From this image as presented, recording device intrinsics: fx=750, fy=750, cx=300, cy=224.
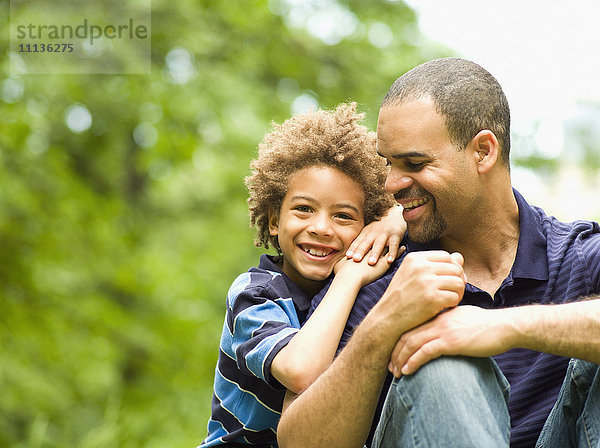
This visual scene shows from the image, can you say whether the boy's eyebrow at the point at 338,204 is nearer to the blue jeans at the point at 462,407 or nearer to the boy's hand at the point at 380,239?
the boy's hand at the point at 380,239

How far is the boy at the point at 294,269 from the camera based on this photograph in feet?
7.14

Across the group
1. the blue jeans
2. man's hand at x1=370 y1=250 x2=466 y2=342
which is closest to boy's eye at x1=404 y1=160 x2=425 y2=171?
man's hand at x1=370 y1=250 x2=466 y2=342

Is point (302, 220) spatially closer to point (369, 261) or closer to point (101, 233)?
point (369, 261)

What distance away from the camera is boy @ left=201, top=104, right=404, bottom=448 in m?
2.18

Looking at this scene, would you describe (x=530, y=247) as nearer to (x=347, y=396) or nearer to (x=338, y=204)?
(x=338, y=204)

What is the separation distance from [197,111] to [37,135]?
150cm

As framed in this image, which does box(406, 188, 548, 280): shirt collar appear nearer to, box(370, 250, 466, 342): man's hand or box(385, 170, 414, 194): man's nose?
box(385, 170, 414, 194): man's nose

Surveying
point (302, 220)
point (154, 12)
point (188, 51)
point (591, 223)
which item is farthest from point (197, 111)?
point (591, 223)

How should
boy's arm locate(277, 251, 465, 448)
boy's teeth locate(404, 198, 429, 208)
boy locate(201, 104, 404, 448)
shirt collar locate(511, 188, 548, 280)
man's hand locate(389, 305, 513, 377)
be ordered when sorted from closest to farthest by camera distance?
man's hand locate(389, 305, 513, 377), boy's arm locate(277, 251, 465, 448), boy locate(201, 104, 404, 448), shirt collar locate(511, 188, 548, 280), boy's teeth locate(404, 198, 429, 208)

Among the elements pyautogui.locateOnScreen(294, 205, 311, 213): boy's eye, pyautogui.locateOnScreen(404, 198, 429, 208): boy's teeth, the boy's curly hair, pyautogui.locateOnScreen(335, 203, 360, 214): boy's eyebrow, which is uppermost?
the boy's curly hair

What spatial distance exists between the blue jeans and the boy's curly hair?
3.20 ft

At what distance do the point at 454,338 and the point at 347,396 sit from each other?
1.09 ft

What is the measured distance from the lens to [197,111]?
6.68 m

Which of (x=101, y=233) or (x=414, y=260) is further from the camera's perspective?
(x=101, y=233)
